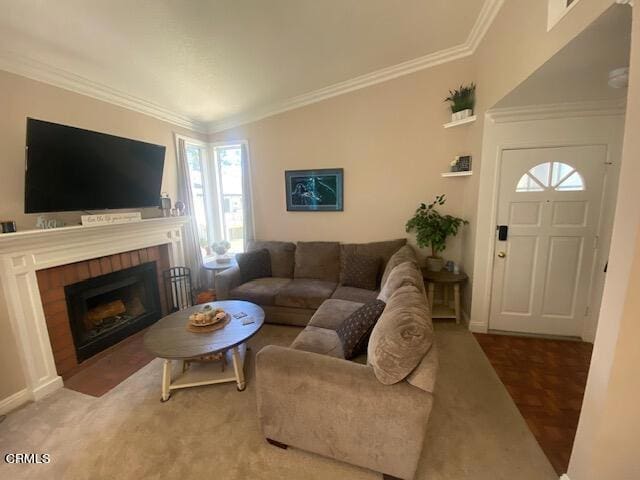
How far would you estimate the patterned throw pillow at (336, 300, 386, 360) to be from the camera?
174 centimetres

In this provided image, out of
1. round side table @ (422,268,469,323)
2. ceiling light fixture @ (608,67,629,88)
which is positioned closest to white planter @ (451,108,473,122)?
ceiling light fixture @ (608,67,629,88)

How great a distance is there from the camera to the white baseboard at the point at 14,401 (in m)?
1.91

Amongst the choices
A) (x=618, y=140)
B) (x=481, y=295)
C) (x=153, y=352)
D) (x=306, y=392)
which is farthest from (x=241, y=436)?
(x=618, y=140)

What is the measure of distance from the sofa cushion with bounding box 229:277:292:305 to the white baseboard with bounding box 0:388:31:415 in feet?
5.64

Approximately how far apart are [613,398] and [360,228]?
8.98ft

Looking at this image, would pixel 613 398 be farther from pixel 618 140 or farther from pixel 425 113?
pixel 425 113

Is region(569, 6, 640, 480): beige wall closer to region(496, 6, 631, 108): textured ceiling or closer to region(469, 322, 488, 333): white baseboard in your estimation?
region(496, 6, 631, 108): textured ceiling

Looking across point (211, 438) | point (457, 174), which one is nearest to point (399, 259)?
point (457, 174)

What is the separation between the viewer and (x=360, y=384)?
133 cm

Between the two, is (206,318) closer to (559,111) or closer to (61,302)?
(61,302)

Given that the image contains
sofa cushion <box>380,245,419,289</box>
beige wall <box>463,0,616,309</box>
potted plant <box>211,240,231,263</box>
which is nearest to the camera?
beige wall <box>463,0,616,309</box>

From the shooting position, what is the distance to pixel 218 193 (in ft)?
14.1

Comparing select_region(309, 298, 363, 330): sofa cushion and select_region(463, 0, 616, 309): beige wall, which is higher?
select_region(463, 0, 616, 309): beige wall

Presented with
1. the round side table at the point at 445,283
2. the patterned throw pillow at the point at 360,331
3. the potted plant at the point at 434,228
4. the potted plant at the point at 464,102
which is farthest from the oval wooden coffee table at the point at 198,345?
the potted plant at the point at 464,102
